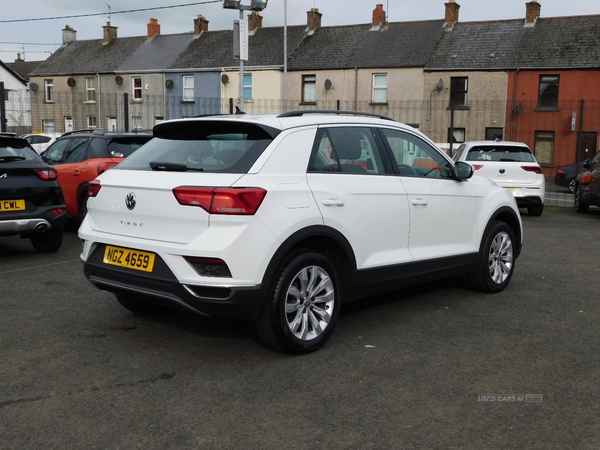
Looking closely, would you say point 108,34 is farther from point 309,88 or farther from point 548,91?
point 548,91

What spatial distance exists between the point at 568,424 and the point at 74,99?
47.4m

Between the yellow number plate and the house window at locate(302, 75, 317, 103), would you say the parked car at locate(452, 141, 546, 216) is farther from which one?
the house window at locate(302, 75, 317, 103)

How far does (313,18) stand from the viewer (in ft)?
137

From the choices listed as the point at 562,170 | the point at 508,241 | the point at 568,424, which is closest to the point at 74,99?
the point at 562,170

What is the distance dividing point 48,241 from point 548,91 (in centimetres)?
3111

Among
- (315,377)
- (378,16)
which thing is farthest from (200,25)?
(315,377)

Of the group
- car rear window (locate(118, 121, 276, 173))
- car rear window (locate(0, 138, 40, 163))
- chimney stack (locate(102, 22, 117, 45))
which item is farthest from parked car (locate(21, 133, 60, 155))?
chimney stack (locate(102, 22, 117, 45))

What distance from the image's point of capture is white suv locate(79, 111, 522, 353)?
4312 mm

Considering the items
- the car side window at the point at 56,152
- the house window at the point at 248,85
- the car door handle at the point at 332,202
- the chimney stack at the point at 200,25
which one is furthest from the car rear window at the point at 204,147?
the chimney stack at the point at 200,25

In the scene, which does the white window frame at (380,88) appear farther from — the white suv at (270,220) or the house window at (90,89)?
the white suv at (270,220)

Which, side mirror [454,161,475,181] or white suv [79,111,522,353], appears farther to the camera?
side mirror [454,161,475,181]

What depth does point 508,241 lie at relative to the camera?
694cm

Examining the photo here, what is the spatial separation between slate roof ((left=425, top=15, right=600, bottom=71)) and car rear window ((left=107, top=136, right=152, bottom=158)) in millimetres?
28377

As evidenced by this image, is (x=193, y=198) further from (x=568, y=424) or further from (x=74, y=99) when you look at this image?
(x=74, y=99)
